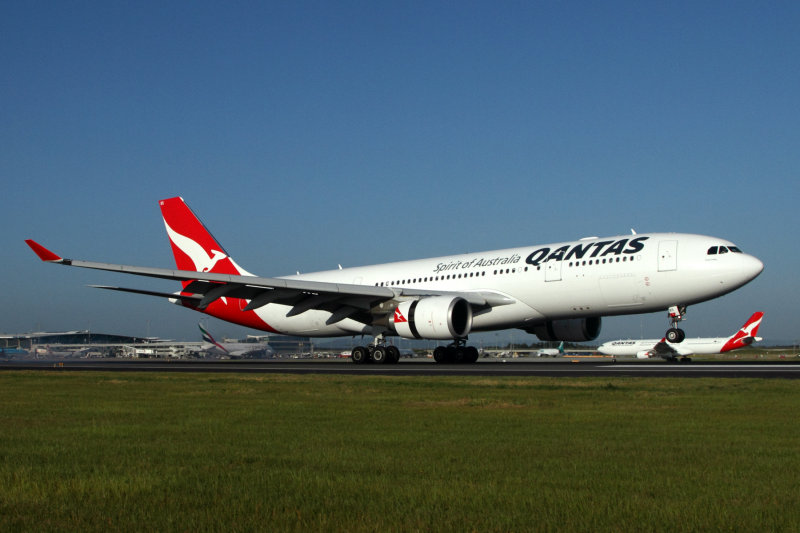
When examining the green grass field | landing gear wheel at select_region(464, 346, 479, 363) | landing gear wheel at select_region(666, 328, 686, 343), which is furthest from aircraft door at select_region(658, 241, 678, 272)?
the green grass field

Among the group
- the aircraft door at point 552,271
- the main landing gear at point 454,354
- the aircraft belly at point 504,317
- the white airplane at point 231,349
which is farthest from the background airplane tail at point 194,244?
the white airplane at point 231,349

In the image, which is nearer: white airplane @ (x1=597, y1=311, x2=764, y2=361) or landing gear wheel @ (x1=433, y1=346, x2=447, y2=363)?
landing gear wheel @ (x1=433, y1=346, x2=447, y2=363)

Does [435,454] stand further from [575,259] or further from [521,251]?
[521,251]

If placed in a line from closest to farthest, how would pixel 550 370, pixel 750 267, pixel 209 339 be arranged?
pixel 550 370, pixel 750 267, pixel 209 339

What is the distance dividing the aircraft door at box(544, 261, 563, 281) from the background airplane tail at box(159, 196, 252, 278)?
1789cm

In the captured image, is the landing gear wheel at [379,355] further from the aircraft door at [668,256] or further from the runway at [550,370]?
the aircraft door at [668,256]

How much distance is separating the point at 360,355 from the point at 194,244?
13.2 m

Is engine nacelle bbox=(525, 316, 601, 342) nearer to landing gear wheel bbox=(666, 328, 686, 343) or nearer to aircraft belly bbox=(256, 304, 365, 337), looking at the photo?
landing gear wheel bbox=(666, 328, 686, 343)

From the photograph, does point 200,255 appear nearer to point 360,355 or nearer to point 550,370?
point 360,355

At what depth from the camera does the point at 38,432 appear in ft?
32.3

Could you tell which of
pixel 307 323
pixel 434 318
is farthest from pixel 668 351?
pixel 434 318

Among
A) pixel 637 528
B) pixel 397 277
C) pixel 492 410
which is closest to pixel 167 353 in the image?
pixel 397 277

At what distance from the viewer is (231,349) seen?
97.2 m

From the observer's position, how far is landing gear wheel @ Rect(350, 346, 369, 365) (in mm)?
34938
